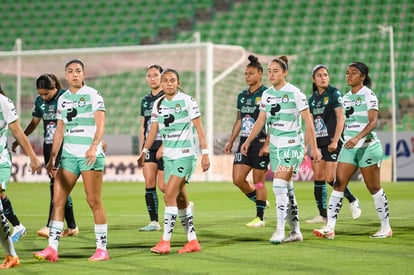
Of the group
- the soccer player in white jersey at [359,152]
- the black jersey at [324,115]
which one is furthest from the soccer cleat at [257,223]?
the soccer player in white jersey at [359,152]

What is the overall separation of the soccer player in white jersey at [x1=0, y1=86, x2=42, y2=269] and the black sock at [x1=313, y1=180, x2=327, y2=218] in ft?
17.7

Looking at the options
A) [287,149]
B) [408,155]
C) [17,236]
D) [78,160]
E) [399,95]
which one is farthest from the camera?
[399,95]

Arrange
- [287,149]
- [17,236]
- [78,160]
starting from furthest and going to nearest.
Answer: [17,236] → [287,149] → [78,160]

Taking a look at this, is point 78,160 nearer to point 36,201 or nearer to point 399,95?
point 36,201

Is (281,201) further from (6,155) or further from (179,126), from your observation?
(6,155)

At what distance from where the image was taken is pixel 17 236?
11.9 m

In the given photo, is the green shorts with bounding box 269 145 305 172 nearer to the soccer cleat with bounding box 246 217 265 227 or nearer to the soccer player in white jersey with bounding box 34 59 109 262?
the soccer player in white jersey with bounding box 34 59 109 262

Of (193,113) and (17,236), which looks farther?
(17,236)

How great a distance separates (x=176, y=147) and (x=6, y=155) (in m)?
1.82

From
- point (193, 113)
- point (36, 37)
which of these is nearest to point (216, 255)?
point (193, 113)

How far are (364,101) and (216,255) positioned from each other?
2.85 meters

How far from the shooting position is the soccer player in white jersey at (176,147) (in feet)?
32.5

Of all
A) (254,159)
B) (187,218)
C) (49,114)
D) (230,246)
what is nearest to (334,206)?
(230,246)

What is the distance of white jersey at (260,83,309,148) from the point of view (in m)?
10.7
